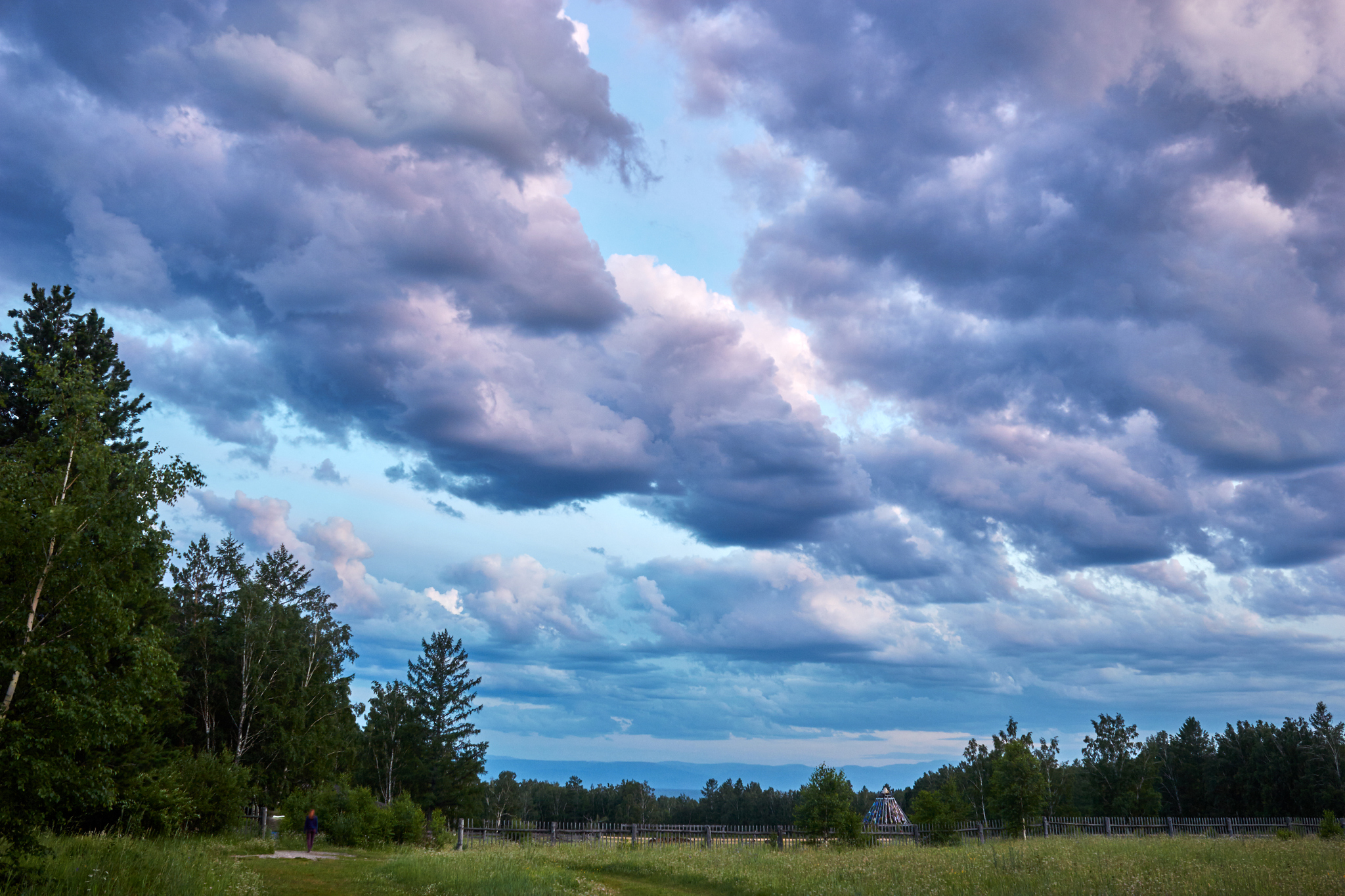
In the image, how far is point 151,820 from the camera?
886 inches

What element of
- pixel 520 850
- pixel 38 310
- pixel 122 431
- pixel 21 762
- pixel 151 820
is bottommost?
pixel 520 850

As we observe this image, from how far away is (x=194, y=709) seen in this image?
131 ft

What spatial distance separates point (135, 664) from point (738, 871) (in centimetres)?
1617

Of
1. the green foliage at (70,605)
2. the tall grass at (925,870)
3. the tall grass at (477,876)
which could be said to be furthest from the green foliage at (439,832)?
the green foliage at (70,605)

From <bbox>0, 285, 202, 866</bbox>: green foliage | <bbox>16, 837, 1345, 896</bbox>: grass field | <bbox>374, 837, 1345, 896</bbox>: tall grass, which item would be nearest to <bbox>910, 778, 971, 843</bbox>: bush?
<bbox>374, 837, 1345, 896</bbox>: tall grass

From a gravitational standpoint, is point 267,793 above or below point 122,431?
below

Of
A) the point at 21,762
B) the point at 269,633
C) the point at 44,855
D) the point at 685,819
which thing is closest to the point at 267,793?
the point at 269,633

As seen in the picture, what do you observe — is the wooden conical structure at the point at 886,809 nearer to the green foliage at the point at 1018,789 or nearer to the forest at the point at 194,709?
the forest at the point at 194,709

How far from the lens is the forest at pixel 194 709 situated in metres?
12.9

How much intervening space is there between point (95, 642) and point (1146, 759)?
2827 inches

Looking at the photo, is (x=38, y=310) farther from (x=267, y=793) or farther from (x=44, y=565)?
(x=267, y=793)

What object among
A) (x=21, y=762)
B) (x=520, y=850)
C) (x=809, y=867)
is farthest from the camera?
(x=520, y=850)

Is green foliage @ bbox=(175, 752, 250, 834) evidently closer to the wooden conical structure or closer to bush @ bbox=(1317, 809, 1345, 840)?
the wooden conical structure

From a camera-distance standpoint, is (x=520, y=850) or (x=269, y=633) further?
(x=269, y=633)
